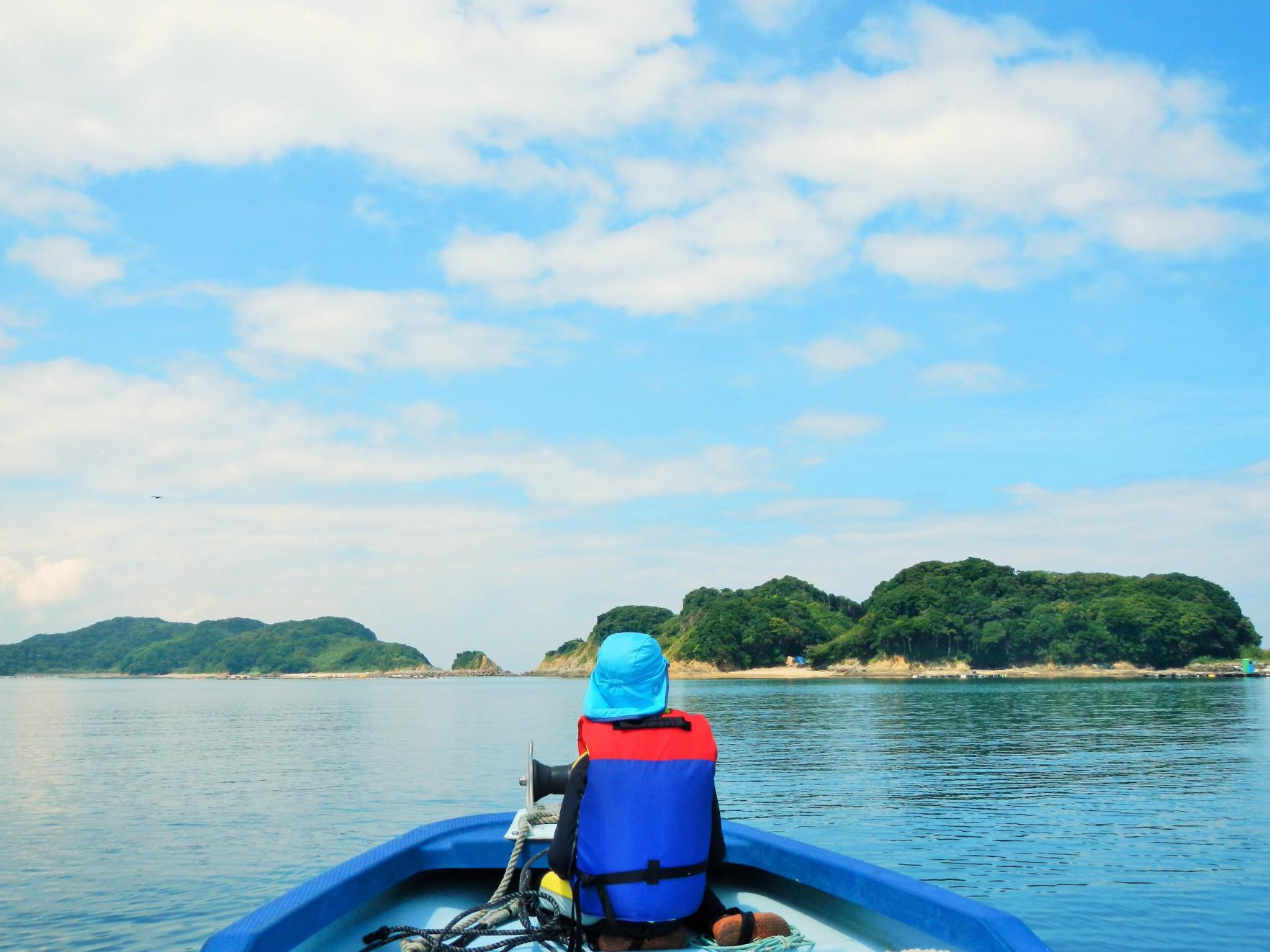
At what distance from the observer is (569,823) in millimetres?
5312

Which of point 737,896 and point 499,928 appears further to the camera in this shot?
point 737,896

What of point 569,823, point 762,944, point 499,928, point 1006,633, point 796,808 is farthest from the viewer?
point 1006,633

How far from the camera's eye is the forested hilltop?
14300cm

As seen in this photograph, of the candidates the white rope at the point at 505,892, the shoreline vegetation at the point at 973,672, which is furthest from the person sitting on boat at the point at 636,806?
the shoreline vegetation at the point at 973,672

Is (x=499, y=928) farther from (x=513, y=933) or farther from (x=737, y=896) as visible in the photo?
(x=737, y=896)

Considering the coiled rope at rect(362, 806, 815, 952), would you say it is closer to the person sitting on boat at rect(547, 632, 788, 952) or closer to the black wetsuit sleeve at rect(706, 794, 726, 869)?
the person sitting on boat at rect(547, 632, 788, 952)

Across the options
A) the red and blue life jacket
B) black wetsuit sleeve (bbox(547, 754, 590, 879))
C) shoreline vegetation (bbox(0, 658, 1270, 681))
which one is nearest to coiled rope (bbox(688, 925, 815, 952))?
the red and blue life jacket

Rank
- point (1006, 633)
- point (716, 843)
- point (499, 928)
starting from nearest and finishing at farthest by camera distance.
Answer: point (716, 843) → point (499, 928) → point (1006, 633)

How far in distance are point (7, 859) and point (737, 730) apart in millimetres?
35746

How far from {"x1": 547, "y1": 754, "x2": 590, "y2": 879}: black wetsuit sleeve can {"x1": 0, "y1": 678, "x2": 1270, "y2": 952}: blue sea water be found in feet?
35.3

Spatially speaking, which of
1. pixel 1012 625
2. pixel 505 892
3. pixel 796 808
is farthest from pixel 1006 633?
pixel 505 892

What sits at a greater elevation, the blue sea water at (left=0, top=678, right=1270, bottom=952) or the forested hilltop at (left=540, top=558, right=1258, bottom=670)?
the forested hilltop at (left=540, top=558, right=1258, bottom=670)

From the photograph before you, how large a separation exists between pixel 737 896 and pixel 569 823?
268cm

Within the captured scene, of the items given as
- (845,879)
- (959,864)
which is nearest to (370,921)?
(845,879)
